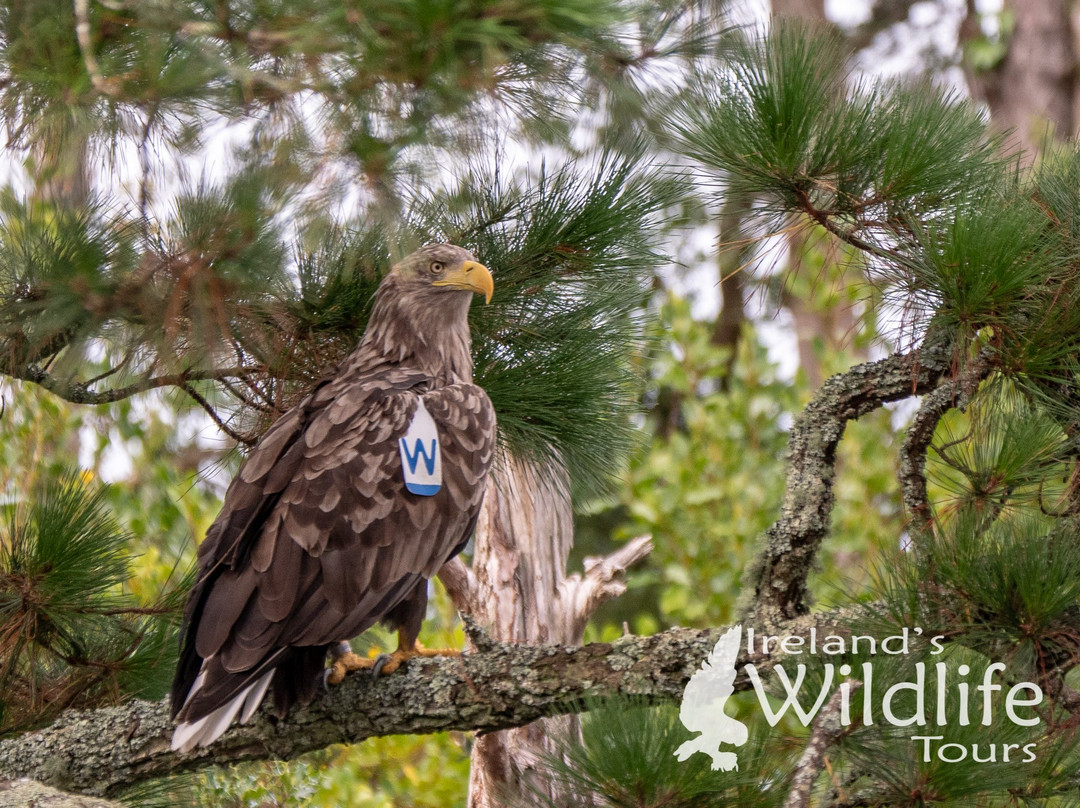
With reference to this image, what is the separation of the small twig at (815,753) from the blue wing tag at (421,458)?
1.03 m

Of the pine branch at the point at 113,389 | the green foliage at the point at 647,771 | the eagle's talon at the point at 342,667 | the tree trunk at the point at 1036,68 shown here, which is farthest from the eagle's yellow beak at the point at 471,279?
the tree trunk at the point at 1036,68

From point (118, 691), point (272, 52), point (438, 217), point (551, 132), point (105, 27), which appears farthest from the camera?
point (118, 691)

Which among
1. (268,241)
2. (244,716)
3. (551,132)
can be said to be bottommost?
(244,716)

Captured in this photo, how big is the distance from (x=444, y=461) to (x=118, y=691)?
0.95 meters

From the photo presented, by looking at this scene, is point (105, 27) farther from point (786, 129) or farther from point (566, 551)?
point (566, 551)

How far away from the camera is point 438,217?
2.41m

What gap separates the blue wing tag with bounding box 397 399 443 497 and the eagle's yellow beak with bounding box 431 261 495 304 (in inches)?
13.1

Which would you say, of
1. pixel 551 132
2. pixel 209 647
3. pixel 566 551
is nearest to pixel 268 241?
pixel 551 132

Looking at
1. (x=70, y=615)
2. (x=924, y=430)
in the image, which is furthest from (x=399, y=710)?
(x=924, y=430)

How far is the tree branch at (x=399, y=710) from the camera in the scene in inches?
80.9

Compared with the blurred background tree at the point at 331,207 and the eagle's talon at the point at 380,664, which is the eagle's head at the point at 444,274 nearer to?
the blurred background tree at the point at 331,207

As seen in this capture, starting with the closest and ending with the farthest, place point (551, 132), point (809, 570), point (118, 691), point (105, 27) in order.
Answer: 1. point (105, 27)
2. point (551, 132)
3. point (809, 570)
4. point (118, 691)

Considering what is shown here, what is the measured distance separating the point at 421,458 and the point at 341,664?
0.49m

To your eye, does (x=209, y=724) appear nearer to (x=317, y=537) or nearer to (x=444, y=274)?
(x=317, y=537)
